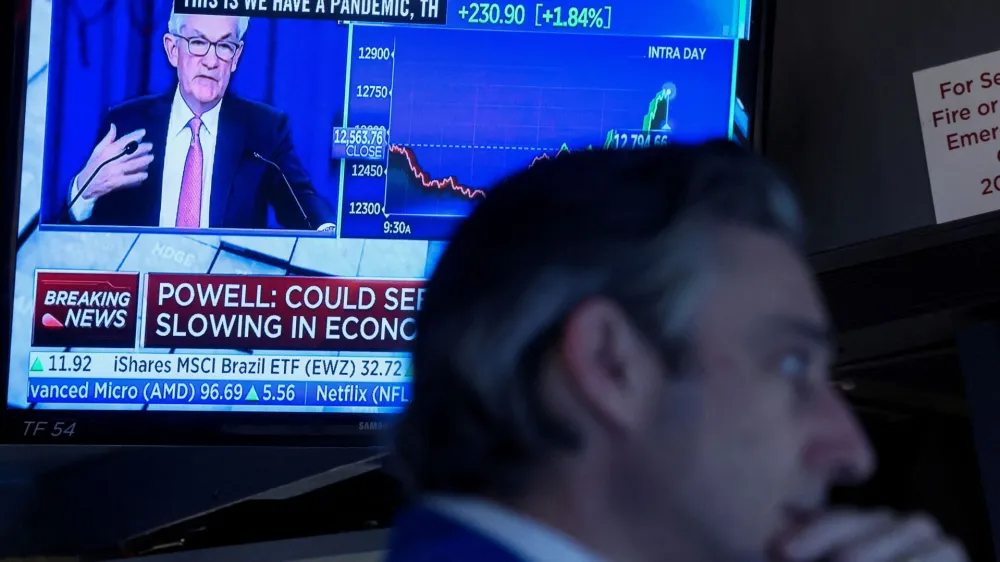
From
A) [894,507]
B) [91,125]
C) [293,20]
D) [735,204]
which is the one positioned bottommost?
[894,507]

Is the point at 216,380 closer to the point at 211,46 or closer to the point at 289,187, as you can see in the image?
the point at 289,187

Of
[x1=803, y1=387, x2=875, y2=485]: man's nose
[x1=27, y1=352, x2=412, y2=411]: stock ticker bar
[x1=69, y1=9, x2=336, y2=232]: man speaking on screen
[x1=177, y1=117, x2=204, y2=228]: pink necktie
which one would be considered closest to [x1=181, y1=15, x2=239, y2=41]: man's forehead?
[x1=69, y1=9, x2=336, y2=232]: man speaking on screen

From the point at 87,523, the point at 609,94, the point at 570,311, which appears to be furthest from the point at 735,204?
the point at 87,523

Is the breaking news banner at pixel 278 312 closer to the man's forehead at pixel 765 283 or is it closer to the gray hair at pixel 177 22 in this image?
the gray hair at pixel 177 22

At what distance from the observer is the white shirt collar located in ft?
5.24

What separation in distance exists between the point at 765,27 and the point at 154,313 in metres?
0.89

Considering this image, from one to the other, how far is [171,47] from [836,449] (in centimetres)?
112

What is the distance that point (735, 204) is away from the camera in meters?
0.79

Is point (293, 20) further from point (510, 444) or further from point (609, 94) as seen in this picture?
point (510, 444)

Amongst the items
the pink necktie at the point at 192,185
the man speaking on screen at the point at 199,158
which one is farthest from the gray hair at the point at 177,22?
the pink necktie at the point at 192,185

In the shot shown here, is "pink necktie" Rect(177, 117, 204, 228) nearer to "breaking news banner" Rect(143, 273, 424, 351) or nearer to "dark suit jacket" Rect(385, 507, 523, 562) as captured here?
"breaking news banner" Rect(143, 273, 424, 351)

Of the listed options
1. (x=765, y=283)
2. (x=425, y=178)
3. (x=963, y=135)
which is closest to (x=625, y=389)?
(x=765, y=283)

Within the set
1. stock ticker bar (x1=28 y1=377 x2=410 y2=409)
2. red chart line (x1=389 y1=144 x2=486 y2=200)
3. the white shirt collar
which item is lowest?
stock ticker bar (x1=28 y1=377 x2=410 y2=409)

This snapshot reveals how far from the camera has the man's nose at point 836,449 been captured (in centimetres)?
77
